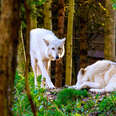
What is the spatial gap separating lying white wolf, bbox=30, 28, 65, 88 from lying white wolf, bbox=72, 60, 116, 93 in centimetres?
83

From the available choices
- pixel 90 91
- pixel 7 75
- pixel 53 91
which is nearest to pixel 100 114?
pixel 90 91

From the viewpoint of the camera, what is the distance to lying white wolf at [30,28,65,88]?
7.46m

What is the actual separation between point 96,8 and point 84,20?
1.43 meters

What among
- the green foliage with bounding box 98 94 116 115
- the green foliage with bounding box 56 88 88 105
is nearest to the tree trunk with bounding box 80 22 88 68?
the green foliage with bounding box 56 88 88 105

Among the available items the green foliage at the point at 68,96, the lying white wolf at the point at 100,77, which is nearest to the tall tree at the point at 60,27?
the lying white wolf at the point at 100,77

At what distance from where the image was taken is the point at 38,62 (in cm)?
816

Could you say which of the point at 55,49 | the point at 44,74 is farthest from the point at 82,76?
the point at 44,74

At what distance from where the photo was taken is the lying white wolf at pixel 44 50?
746cm

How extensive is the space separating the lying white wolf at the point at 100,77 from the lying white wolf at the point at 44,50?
83cm

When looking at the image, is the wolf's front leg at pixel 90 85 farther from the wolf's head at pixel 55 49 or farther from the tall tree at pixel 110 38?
the tall tree at pixel 110 38

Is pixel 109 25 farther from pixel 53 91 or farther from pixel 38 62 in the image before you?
pixel 53 91

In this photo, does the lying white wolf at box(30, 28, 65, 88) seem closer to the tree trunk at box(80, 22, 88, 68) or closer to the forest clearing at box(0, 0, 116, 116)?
the forest clearing at box(0, 0, 116, 116)

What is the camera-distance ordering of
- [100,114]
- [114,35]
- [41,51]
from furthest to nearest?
1. [114,35]
2. [41,51]
3. [100,114]

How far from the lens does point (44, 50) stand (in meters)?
7.73
